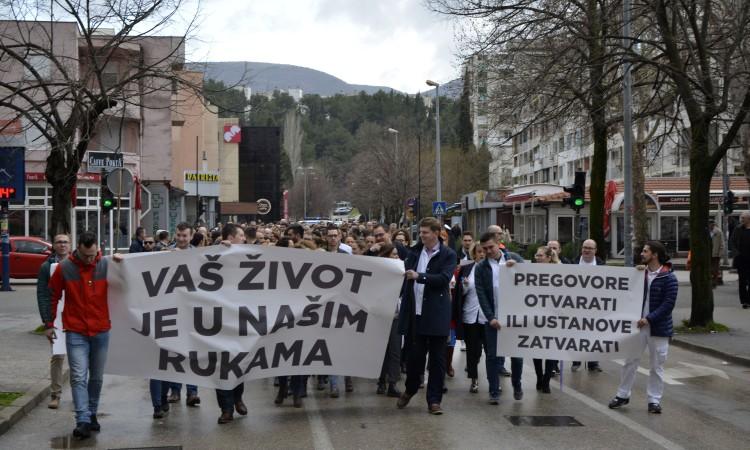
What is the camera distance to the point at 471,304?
12.0 meters

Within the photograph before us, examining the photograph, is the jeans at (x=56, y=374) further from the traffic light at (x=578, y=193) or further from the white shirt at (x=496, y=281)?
the traffic light at (x=578, y=193)

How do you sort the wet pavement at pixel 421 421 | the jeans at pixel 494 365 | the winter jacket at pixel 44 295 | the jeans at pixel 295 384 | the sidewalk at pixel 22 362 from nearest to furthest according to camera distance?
the wet pavement at pixel 421 421 < the winter jacket at pixel 44 295 < the sidewalk at pixel 22 362 < the jeans at pixel 295 384 < the jeans at pixel 494 365

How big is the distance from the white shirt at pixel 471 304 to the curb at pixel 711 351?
16.7 feet

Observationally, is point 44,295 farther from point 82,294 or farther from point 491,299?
point 491,299

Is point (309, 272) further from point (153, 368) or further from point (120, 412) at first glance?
point (120, 412)

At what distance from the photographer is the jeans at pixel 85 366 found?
29.8 feet

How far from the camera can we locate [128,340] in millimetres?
9789

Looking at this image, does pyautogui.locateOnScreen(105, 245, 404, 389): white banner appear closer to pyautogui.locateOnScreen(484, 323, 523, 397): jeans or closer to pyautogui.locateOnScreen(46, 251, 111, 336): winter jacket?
pyautogui.locateOnScreen(46, 251, 111, 336): winter jacket

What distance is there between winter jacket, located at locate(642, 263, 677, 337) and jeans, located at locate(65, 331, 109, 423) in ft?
18.4

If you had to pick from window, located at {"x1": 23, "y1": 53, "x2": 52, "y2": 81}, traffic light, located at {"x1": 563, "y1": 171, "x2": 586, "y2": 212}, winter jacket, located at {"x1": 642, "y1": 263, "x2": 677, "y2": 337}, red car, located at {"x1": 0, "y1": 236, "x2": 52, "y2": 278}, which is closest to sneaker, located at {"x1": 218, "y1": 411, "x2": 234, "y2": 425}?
winter jacket, located at {"x1": 642, "y1": 263, "x2": 677, "y2": 337}

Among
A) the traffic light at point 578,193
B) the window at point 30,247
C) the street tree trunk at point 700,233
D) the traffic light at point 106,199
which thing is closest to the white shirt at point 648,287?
the street tree trunk at point 700,233

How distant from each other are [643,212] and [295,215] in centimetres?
11545

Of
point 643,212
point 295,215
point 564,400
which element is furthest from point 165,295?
point 295,215

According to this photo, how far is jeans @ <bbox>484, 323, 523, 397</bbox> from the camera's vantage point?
432 inches
